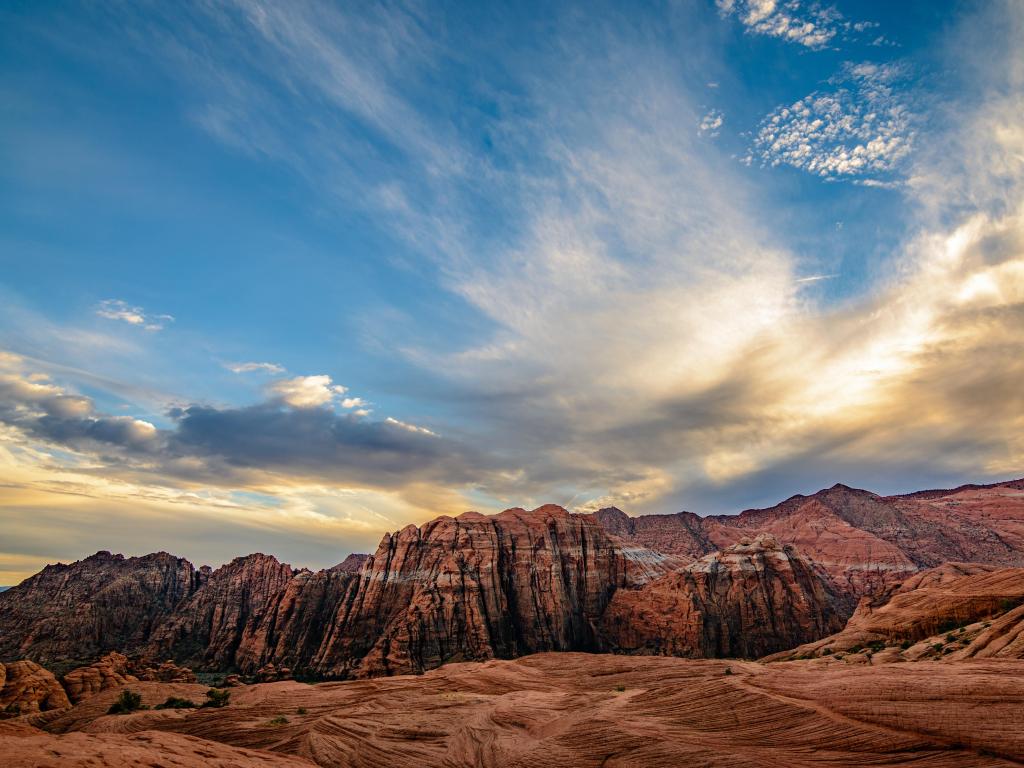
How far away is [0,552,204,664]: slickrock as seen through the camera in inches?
4788

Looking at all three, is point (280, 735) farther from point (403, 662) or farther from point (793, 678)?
point (403, 662)

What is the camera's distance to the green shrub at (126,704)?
4372 cm

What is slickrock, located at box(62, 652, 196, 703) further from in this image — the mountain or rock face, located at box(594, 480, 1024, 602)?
rock face, located at box(594, 480, 1024, 602)

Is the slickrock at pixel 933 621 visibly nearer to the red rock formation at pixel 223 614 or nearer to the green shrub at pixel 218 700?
the green shrub at pixel 218 700

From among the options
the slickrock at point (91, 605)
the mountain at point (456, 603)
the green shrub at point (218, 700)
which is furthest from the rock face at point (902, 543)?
the slickrock at point (91, 605)

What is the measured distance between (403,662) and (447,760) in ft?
257

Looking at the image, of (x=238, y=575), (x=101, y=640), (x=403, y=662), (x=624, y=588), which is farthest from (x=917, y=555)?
(x=101, y=640)

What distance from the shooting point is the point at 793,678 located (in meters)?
23.4

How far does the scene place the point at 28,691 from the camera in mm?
50906

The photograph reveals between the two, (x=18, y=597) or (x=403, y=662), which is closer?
(x=403, y=662)

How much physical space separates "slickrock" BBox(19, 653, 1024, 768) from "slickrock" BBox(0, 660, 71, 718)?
2332 cm

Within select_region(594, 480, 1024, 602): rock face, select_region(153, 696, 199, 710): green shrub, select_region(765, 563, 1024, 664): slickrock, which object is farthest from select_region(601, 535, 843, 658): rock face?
select_region(153, 696, 199, 710): green shrub

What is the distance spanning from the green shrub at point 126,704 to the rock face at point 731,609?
86237 mm

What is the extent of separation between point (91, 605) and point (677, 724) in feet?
532
